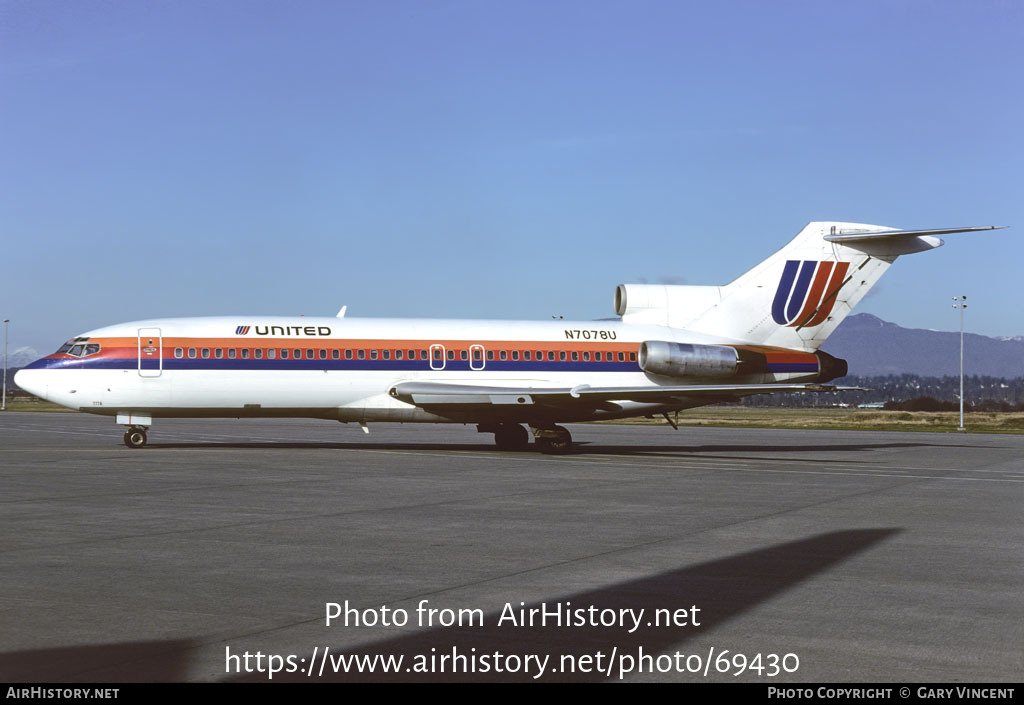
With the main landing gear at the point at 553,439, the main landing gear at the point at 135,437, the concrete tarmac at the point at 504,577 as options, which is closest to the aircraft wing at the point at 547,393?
the main landing gear at the point at 553,439

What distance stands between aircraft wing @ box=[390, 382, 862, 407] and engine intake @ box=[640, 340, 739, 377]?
155 centimetres

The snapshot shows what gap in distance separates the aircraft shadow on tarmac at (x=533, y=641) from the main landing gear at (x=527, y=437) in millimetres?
19035

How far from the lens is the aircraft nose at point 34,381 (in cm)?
2726

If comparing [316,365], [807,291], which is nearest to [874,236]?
[807,291]

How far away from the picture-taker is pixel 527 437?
101 feet

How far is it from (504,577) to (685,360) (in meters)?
21.3

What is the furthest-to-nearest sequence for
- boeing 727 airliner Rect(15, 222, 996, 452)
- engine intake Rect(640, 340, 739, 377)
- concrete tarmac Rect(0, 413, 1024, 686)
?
engine intake Rect(640, 340, 739, 377)
boeing 727 airliner Rect(15, 222, 996, 452)
concrete tarmac Rect(0, 413, 1024, 686)

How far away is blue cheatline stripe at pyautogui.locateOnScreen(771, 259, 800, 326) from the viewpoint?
1240 inches

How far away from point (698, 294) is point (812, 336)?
3804 millimetres

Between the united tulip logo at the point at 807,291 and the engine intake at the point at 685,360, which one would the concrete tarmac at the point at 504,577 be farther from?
the united tulip logo at the point at 807,291

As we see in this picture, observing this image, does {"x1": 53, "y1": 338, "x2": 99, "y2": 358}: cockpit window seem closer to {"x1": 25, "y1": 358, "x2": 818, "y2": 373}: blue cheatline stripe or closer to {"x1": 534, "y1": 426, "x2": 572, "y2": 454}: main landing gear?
{"x1": 25, "y1": 358, "x2": 818, "y2": 373}: blue cheatline stripe

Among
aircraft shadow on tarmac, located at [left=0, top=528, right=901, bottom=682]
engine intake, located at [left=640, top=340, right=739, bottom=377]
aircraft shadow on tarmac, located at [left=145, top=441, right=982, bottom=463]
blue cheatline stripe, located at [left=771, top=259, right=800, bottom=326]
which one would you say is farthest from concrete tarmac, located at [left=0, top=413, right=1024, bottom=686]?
blue cheatline stripe, located at [left=771, top=259, right=800, bottom=326]

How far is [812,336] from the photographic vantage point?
104ft

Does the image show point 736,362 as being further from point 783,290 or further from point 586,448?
point 586,448
